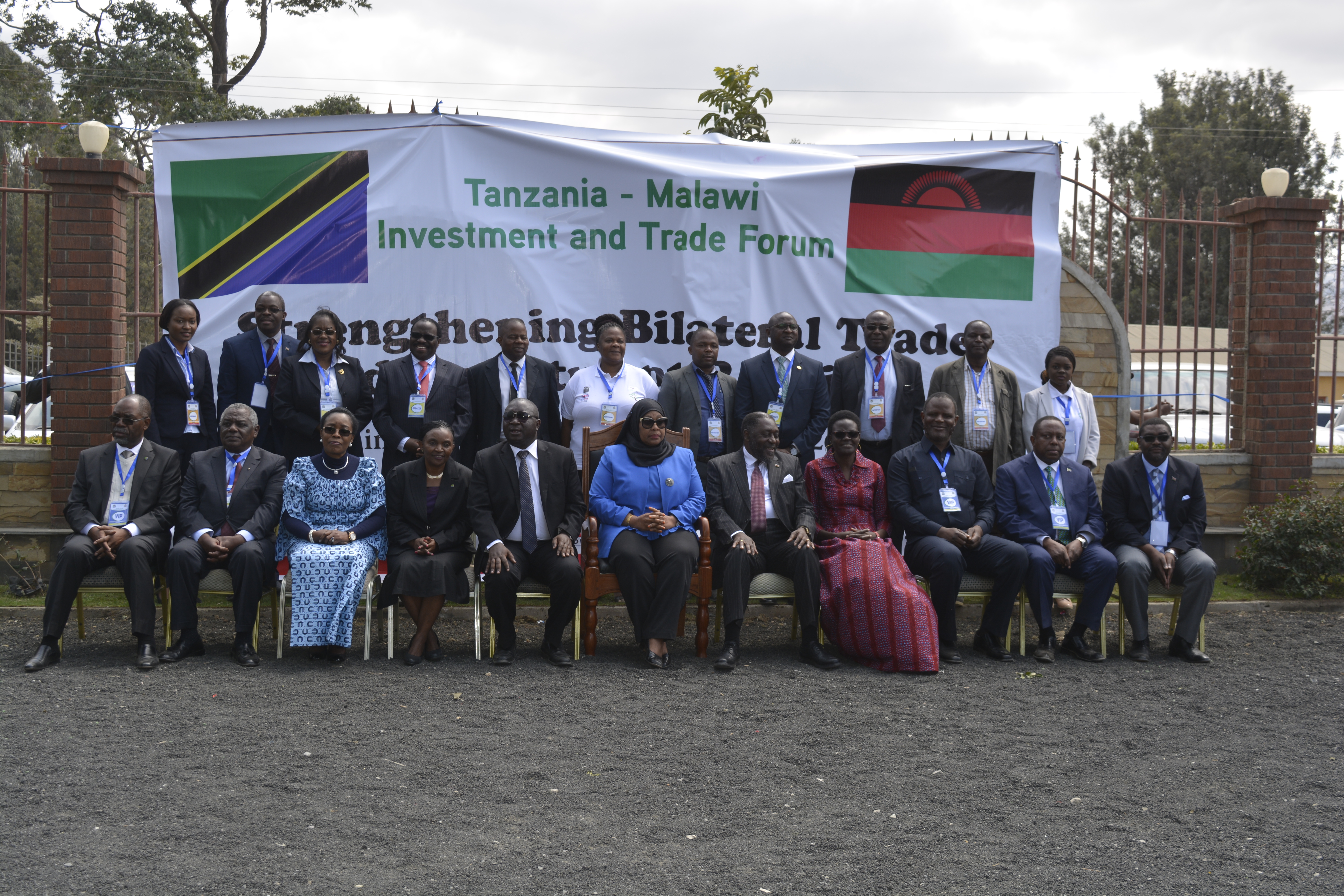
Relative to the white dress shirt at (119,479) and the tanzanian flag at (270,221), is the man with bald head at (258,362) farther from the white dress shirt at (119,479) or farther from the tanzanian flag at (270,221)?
the white dress shirt at (119,479)

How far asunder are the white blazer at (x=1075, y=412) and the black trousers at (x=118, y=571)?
18.3 feet

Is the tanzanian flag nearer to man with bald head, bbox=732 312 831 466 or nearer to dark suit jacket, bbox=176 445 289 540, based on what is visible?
dark suit jacket, bbox=176 445 289 540

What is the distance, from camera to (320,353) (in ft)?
23.0

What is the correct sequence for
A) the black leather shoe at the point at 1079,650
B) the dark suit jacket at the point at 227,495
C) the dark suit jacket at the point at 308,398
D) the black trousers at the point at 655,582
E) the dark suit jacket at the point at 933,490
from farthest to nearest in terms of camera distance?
the dark suit jacket at the point at 308,398, the dark suit jacket at the point at 933,490, the black leather shoe at the point at 1079,650, the dark suit jacket at the point at 227,495, the black trousers at the point at 655,582

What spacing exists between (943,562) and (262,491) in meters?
4.07

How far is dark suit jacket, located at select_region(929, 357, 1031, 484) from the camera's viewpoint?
294 inches

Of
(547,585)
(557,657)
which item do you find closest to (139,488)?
(547,585)

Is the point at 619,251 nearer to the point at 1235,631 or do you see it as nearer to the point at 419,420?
the point at 419,420

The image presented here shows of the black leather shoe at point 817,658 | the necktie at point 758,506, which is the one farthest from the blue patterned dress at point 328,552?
the black leather shoe at point 817,658

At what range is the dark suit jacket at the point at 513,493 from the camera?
6574 mm

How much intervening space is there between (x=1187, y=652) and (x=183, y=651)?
5.93 meters

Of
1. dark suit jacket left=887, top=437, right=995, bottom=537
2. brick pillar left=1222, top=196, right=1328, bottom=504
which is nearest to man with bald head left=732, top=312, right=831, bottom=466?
dark suit jacket left=887, top=437, right=995, bottom=537

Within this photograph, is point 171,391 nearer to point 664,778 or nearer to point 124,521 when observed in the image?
point 124,521

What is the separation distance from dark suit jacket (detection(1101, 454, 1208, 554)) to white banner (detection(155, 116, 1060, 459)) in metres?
1.40
